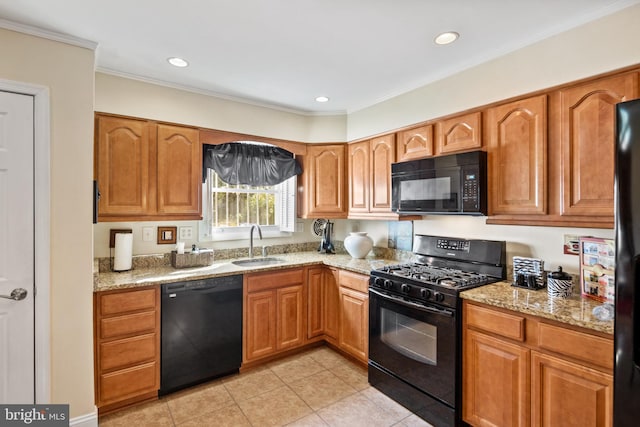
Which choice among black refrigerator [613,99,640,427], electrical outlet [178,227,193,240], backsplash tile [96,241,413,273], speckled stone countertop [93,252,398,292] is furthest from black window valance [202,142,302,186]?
black refrigerator [613,99,640,427]

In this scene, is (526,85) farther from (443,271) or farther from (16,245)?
(16,245)

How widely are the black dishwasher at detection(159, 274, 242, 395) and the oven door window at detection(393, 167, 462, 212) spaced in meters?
1.57

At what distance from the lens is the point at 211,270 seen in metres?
2.68

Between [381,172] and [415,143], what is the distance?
1.44 feet

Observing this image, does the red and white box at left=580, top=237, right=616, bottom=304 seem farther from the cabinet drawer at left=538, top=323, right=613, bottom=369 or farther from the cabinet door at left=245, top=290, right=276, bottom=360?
the cabinet door at left=245, top=290, right=276, bottom=360

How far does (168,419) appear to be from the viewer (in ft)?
7.16

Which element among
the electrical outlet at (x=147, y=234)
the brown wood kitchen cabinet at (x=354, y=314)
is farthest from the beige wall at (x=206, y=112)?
the brown wood kitchen cabinet at (x=354, y=314)

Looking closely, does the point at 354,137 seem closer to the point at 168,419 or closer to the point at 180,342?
the point at 180,342

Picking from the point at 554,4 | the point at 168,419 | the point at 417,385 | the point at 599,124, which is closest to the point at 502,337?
the point at 417,385

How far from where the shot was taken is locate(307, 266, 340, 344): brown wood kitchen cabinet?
10.2 ft

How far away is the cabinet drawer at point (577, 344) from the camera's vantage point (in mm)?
1448

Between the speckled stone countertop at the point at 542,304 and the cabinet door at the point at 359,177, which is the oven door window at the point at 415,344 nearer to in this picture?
the speckled stone countertop at the point at 542,304

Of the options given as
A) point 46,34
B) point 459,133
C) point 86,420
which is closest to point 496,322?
point 459,133

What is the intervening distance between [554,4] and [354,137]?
1.94 m
